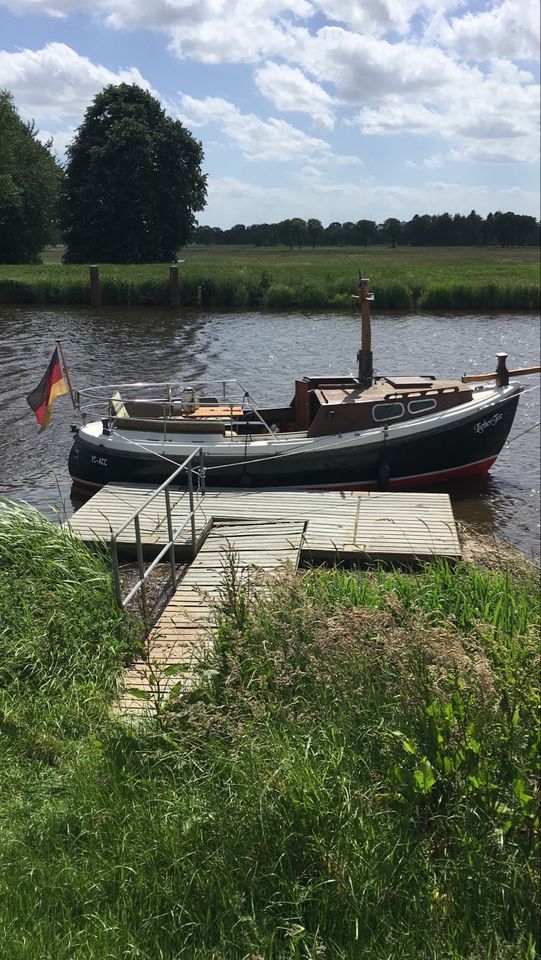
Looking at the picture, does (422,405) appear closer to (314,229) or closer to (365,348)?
(365,348)

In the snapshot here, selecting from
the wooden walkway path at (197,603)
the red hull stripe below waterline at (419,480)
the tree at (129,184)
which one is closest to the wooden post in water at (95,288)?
the tree at (129,184)

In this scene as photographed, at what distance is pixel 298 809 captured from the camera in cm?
405

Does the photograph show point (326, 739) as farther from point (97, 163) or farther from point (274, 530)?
point (97, 163)

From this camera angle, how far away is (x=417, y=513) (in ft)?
38.5

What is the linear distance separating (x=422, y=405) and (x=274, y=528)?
5.08m

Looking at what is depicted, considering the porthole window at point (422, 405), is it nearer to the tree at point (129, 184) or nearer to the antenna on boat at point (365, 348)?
the antenna on boat at point (365, 348)

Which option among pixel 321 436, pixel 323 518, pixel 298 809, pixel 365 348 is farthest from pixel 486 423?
pixel 298 809

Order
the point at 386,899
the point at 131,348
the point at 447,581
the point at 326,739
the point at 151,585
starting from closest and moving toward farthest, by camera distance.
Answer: the point at 386,899 → the point at 326,739 → the point at 447,581 → the point at 151,585 → the point at 131,348

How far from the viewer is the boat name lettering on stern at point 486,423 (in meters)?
15.1

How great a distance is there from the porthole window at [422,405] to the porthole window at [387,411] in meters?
0.22

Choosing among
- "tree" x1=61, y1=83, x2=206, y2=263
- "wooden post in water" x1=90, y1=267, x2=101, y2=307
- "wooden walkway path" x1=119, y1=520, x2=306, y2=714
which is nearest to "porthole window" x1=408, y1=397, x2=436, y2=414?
"wooden walkway path" x1=119, y1=520, x2=306, y2=714

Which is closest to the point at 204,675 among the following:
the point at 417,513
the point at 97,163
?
the point at 417,513

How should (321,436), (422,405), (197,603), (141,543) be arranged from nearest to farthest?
(197,603), (141,543), (321,436), (422,405)

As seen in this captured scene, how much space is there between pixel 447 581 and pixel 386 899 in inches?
169
